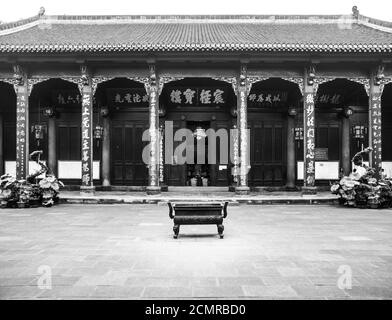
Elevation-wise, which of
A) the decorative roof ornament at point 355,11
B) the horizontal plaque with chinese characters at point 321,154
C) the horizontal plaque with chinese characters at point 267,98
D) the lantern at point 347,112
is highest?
the decorative roof ornament at point 355,11

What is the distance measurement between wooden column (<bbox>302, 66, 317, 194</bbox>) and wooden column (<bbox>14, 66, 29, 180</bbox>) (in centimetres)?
886

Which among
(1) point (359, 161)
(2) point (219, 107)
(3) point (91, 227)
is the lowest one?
(3) point (91, 227)

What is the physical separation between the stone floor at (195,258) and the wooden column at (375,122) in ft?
11.2

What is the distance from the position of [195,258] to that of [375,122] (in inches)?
356

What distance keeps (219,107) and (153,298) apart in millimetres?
11285

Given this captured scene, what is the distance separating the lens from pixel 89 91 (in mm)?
11461

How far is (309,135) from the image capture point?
36.9 feet

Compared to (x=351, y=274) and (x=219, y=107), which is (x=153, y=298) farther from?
(x=219, y=107)

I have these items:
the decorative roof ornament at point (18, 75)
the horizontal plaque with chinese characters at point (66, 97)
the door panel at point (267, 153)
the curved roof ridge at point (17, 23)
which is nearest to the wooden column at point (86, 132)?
the decorative roof ornament at point (18, 75)

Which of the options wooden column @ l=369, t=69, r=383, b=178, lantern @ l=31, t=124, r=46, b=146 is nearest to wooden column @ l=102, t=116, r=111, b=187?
lantern @ l=31, t=124, r=46, b=146

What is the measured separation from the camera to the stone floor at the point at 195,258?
3410mm

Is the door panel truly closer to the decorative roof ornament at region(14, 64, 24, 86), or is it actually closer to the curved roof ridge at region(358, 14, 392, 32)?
A: the curved roof ridge at region(358, 14, 392, 32)

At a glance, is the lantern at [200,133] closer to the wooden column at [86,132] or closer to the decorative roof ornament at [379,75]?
the wooden column at [86,132]
